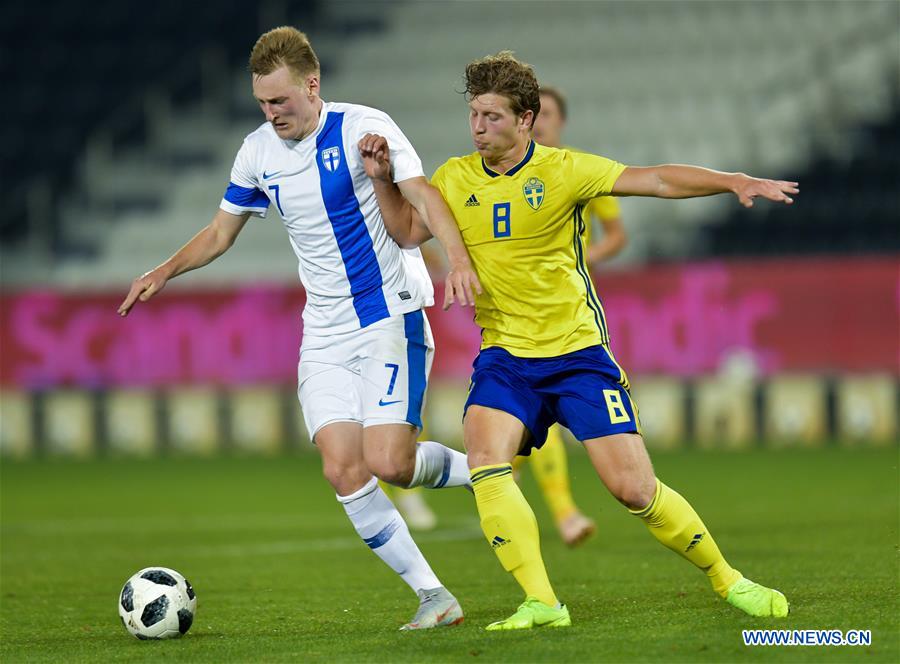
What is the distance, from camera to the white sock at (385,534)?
5.98 m

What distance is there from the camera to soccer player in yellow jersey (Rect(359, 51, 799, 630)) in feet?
18.5

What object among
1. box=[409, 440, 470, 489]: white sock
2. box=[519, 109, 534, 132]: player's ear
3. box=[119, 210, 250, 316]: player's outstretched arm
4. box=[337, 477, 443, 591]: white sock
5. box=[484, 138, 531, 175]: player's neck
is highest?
box=[519, 109, 534, 132]: player's ear

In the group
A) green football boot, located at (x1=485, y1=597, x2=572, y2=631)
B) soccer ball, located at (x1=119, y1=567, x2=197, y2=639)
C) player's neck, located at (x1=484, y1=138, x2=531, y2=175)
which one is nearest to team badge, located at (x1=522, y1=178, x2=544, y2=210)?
player's neck, located at (x1=484, y1=138, x2=531, y2=175)

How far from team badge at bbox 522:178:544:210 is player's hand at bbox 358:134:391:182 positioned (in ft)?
1.80

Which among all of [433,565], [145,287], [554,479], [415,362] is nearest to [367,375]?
[415,362]

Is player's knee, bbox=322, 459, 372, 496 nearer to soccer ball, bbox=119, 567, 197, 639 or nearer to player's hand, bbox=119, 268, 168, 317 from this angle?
soccer ball, bbox=119, 567, 197, 639

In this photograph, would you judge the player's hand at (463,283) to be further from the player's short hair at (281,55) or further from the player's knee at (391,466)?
the player's short hair at (281,55)

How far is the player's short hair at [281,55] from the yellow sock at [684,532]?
2.10 meters

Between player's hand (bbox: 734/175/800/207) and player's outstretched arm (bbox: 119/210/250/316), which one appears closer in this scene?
player's hand (bbox: 734/175/800/207)

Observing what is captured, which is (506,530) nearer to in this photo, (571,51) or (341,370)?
(341,370)

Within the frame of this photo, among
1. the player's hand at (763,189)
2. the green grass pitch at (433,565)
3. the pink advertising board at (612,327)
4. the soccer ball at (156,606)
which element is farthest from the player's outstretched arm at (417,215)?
the pink advertising board at (612,327)

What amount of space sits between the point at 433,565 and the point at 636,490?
109 inches

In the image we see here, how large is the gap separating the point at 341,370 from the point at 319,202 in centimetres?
67

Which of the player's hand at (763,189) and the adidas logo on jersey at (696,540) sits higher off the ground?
the player's hand at (763,189)
